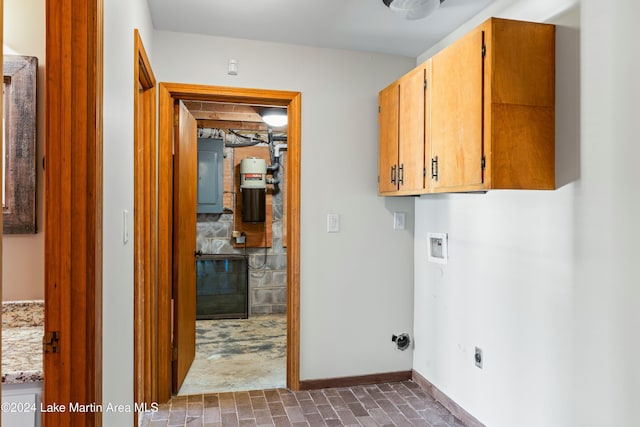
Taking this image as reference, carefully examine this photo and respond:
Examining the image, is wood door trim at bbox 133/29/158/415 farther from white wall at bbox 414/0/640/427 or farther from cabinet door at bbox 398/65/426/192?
white wall at bbox 414/0/640/427

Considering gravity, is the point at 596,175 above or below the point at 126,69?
below

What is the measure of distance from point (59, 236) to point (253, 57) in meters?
2.16

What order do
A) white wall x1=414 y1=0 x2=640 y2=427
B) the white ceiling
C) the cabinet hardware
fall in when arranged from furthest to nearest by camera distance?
the white ceiling < the cabinet hardware < white wall x1=414 y1=0 x2=640 y2=427

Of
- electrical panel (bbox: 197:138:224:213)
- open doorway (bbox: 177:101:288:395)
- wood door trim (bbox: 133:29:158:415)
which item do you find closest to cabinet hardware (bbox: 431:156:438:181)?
wood door trim (bbox: 133:29:158:415)

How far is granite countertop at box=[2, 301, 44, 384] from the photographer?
1.31 m

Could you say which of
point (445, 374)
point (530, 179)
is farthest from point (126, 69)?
point (445, 374)

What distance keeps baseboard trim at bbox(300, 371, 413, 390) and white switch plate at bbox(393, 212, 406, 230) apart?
3.60 feet

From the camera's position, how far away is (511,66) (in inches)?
76.1

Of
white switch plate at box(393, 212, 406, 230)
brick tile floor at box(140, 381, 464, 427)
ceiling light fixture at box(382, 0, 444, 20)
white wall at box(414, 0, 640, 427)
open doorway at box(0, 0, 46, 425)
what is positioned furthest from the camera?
white switch plate at box(393, 212, 406, 230)

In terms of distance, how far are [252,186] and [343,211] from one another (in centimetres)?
239

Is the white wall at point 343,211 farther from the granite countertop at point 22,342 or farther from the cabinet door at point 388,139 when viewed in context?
the granite countertop at point 22,342

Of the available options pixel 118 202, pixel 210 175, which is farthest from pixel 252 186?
pixel 118 202

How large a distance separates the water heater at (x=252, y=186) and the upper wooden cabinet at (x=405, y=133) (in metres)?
2.46

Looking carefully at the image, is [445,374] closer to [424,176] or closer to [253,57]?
[424,176]
